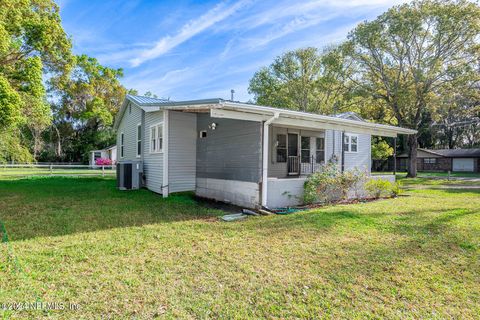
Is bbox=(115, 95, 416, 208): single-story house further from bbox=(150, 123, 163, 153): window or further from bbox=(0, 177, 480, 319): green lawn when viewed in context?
bbox=(0, 177, 480, 319): green lawn

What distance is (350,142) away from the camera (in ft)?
49.6

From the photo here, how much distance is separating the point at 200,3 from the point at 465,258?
37.4 ft

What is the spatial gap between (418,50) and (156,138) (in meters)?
20.1

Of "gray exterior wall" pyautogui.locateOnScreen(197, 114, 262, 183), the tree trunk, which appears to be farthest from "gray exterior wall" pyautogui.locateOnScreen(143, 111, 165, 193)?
the tree trunk

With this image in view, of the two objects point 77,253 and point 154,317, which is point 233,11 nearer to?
point 77,253

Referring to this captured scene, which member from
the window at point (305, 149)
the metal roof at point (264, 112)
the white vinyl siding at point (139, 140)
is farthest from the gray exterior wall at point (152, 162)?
the window at point (305, 149)

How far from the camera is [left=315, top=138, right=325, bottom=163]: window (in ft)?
40.6

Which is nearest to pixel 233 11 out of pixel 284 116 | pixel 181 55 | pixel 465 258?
pixel 284 116

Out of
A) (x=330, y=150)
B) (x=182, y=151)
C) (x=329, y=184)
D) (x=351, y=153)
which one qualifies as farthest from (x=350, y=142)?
(x=182, y=151)

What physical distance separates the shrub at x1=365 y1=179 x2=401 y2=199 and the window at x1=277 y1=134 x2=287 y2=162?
10.2 feet

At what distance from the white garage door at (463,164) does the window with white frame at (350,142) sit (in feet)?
99.6

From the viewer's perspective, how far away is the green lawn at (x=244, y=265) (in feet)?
9.29

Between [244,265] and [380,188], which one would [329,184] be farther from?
[244,265]

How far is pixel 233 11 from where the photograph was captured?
11.5 m
